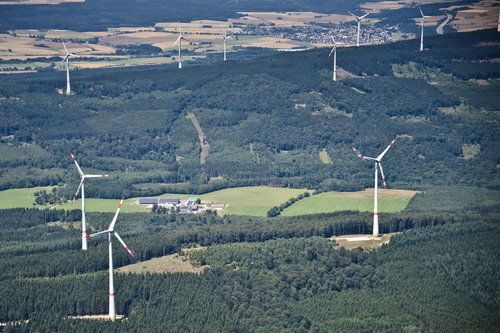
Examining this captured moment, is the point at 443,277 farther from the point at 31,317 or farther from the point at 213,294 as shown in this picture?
the point at 31,317

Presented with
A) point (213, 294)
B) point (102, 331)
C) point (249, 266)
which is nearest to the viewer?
point (102, 331)

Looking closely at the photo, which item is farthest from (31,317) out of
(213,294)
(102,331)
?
(213,294)

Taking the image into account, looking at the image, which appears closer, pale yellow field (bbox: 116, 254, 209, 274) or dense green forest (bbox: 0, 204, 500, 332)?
dense green forest (bbox: 0, 204, 500, 332)

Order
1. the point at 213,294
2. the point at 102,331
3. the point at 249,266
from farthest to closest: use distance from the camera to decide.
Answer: the point at 249,266, the point at 213,294, the point at 102,331

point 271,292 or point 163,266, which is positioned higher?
point 163,266

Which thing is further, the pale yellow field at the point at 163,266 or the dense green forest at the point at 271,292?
the pale yellow field at the point at 163,266

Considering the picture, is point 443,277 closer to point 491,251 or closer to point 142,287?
point 491,251

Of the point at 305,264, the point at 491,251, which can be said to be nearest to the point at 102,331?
the point at 305,264

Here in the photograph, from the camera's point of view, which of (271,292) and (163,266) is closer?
(271,292)

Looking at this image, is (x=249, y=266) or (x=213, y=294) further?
(x=249, y=266)
